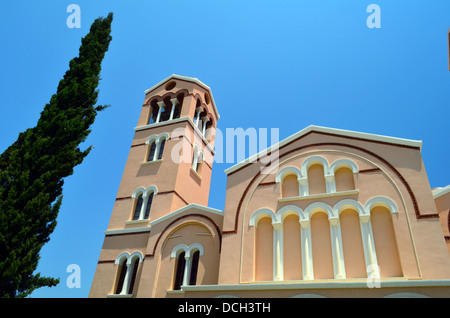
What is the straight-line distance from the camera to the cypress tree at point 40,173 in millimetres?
13711

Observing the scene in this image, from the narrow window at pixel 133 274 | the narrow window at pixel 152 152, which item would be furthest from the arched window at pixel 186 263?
the narrow window at pixel 152 152

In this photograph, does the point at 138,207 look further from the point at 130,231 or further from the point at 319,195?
the point at 319,195

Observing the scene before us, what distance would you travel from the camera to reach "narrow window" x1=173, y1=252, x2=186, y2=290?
1503cm

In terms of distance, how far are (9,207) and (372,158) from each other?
1567cm

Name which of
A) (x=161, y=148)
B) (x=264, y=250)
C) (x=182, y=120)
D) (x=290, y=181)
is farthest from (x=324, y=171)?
(x=161, y=148)

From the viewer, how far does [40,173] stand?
15797mm

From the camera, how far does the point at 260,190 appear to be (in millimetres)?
15016

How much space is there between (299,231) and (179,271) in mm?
5964

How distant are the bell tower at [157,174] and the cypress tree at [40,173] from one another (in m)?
3.48
